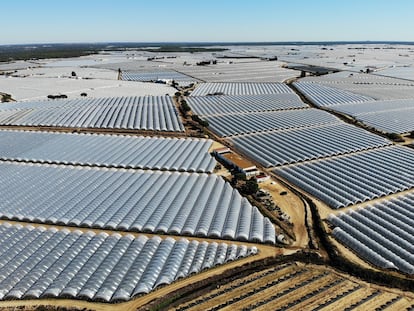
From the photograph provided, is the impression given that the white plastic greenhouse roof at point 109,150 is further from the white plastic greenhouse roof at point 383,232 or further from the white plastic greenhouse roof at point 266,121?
the white plastic greenhouse roof at point 383,232

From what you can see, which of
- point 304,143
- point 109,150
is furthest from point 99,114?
point 304,143

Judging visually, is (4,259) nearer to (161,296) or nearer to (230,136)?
(161,296)

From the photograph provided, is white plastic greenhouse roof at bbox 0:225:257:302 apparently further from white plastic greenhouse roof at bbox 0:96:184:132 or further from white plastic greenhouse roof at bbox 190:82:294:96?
white plastic greenhouse roof at bbox 190:82:294:96

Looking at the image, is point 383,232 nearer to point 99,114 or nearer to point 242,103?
point 242,103

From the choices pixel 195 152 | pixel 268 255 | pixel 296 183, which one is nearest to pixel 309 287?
pixel 268 255

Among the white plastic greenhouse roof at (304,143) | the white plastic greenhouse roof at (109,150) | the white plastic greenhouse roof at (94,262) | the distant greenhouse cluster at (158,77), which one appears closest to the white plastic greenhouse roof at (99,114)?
the white plastic greenhouse roof at (109,150)

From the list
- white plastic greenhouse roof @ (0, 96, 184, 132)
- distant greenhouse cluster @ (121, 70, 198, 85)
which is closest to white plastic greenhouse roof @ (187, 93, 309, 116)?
white plastic greenhouse roof @ (0, 96, 184, 132)
